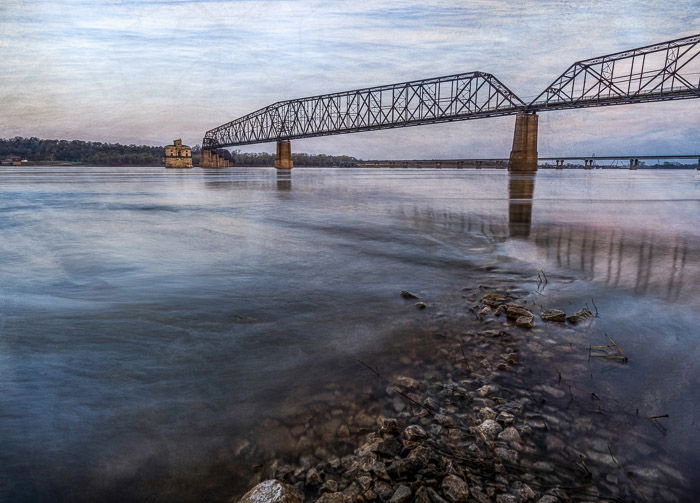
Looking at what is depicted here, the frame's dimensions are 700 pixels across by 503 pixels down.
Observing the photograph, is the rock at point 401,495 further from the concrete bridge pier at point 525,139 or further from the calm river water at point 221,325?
the concrete bridge pier at point 525,139

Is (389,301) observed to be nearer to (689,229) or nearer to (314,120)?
(689,229)

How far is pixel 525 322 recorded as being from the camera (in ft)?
13.6

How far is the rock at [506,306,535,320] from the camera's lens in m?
4.33

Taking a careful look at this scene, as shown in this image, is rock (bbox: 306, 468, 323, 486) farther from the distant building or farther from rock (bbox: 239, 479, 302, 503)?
the distant building

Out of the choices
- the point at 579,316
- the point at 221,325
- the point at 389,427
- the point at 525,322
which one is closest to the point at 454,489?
the point at 389,427

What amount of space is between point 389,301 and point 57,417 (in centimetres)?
350

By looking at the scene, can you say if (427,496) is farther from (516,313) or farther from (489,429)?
(516,313)

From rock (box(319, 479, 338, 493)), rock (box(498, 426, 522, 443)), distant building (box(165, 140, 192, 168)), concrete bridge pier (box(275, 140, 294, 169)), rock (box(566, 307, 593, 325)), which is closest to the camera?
rock (box(319, 479, 338, 493))

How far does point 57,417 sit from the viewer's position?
2641mm

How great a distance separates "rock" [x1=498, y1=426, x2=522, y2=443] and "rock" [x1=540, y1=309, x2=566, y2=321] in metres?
2.26

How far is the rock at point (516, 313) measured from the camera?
4.33 meters

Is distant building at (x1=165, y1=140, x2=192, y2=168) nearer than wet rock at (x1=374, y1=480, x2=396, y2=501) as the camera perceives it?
No

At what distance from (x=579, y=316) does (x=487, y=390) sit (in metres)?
2.16

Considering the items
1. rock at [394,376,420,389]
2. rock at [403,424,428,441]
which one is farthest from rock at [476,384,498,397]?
rock at [403,424,428,441]
